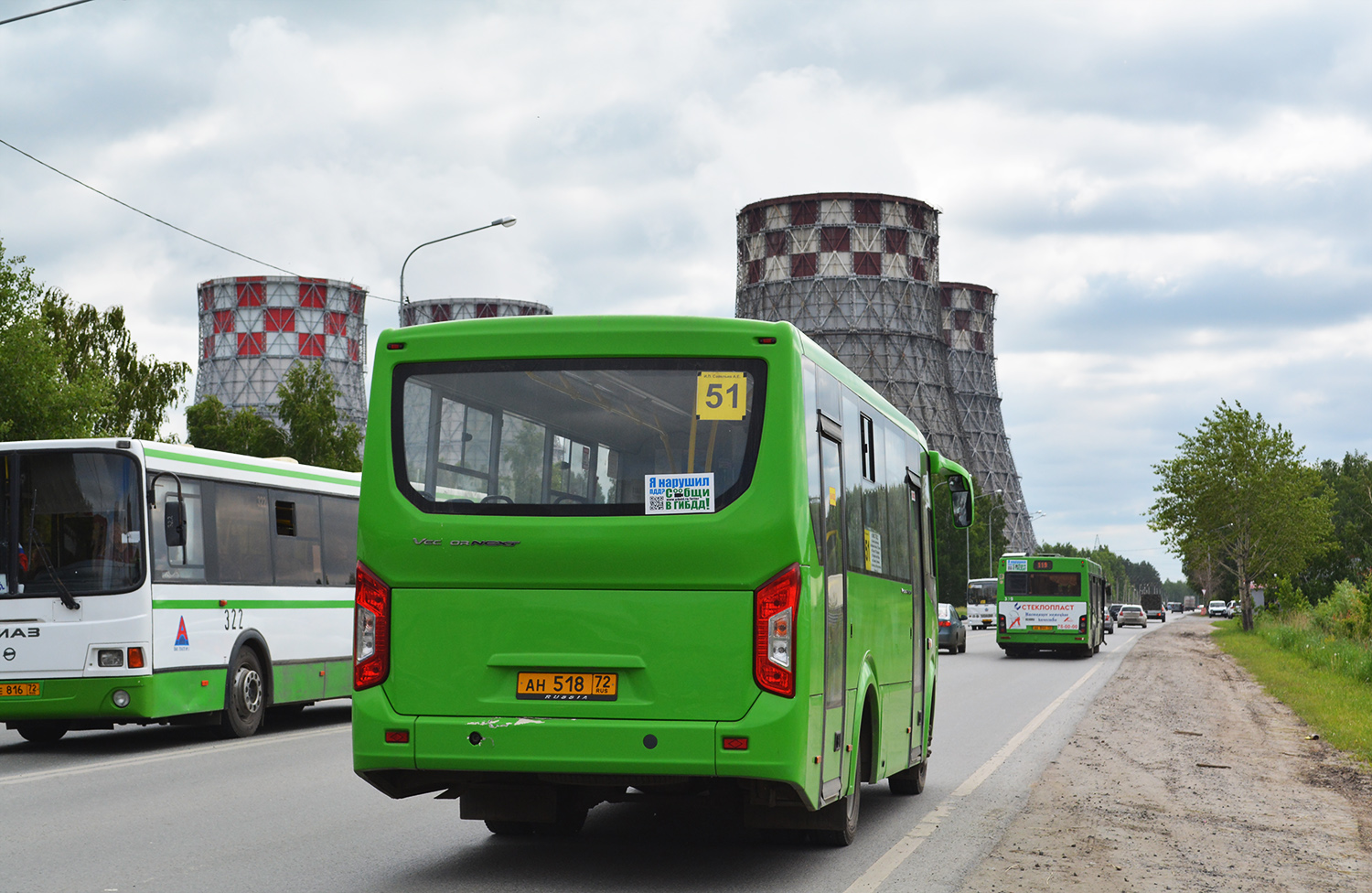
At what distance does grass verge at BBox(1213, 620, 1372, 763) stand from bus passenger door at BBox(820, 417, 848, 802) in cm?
855

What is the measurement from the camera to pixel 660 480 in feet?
23.1

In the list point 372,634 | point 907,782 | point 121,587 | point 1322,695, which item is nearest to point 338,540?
point 121,587

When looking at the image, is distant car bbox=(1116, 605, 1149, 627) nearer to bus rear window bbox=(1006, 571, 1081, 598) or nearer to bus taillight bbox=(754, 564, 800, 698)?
bus rear window bbox=(1006, 571, 1081, 598)

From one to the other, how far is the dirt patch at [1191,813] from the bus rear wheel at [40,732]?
9.57 metres

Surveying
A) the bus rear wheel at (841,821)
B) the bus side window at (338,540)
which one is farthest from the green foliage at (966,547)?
the bus rear wheel at (841,821)

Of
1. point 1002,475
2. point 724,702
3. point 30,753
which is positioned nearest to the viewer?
point 724,702

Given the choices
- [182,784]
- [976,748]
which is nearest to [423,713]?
[182,784]

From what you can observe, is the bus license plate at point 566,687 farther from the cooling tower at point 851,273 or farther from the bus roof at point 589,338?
the cooling tower at point 851,273

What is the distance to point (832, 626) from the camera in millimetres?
7438

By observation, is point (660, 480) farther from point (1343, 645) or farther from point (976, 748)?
point (1343, 645)

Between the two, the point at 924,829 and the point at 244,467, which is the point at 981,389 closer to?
the point at 244,467

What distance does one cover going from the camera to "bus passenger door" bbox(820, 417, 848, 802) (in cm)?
736

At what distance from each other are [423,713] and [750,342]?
2.31 m

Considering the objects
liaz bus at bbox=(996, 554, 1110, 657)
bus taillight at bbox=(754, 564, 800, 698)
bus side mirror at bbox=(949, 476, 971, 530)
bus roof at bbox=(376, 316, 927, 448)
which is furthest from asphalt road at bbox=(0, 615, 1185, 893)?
liaz bus at bbox=(996, 554, 1110, 657)
